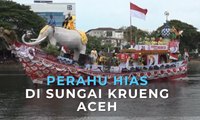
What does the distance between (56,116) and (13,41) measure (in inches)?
419

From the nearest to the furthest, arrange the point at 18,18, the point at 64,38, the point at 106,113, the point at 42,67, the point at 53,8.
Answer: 1. the point at 106,113
2. the point at 42,67
3. the point at 64,38
4. the point at 18,18
5. the point at 53,8

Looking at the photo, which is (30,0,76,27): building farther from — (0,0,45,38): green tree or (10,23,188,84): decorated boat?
(10,23,188,84): decorated boat

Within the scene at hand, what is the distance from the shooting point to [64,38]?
1062 inches

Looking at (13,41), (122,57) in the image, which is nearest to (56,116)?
(13,41)

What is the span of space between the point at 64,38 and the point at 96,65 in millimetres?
2749

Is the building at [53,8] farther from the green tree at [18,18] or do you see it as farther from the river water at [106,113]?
the river water at [106,113]

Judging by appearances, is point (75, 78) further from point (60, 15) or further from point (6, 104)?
point (60, 15)

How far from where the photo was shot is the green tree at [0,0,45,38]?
65.1 m

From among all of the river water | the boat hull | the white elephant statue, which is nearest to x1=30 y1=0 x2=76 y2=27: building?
the white elephant statue

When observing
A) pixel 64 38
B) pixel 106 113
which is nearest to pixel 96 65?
pixel 64 38

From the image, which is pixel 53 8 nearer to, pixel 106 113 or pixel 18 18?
pixel 18 18

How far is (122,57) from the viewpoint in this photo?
103 ft

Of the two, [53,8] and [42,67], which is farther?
[53,8]

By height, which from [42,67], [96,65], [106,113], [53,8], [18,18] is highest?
[53,8]
